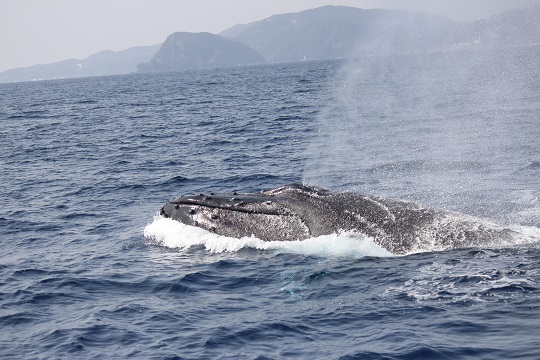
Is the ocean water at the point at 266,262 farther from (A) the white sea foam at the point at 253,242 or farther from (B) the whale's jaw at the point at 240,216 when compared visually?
(B) the whale's jaw at the point at 240,216

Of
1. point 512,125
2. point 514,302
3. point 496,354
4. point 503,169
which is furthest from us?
point 512,125

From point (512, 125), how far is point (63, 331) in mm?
28231

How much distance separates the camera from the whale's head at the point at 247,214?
17422 mm

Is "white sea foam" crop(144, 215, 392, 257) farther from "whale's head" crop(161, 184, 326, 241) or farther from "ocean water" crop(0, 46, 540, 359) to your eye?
"whale's head" crop(161, 184, 326, 241)

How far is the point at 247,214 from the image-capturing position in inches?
709

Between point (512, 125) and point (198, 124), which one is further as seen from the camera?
point (198, 124)

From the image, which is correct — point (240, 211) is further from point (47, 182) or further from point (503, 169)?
point (47, 182)

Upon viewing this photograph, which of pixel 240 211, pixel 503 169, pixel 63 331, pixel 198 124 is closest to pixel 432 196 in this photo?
pixel 503 169

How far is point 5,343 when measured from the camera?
13.1 metres

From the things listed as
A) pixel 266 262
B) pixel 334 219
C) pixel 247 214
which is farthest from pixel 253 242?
pixel 334 219

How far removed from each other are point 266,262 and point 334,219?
202 cm

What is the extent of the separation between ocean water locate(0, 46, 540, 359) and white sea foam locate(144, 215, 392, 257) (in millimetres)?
49

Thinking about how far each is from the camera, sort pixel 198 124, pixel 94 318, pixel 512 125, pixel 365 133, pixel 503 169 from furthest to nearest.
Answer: pixel 198 124 < pixel 365 133 < pixel 512 125 < pixel 503 169 < pixel 94 318

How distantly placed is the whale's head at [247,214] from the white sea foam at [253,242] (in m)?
0.18
